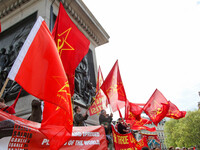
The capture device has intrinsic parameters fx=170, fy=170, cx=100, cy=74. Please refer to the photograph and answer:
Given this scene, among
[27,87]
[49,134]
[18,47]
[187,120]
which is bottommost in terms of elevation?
[187,120]

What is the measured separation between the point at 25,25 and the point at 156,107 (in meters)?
7.57

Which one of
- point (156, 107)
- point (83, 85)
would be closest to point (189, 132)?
point (156, 107)

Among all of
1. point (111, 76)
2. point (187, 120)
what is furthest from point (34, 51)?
point (187, 120)

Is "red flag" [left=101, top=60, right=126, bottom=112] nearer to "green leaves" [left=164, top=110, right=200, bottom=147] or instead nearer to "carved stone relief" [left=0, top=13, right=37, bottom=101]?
"carved stone relief" [left=0, top=13, right=37, bottom=101]

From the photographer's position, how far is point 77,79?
8.05 metres

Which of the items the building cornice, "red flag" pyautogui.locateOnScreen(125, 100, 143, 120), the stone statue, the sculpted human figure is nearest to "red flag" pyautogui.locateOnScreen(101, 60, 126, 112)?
"red flag" pyautogui.locateOnScreen(125, 100, 143, 120)

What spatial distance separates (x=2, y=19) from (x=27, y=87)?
28.3ft

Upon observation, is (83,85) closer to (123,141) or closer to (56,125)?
(123,141)

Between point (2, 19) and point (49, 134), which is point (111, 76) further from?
point (2, 19)

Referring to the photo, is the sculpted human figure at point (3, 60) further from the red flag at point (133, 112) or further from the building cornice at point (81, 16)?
the red flag at point (133, 112)

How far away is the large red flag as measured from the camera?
830 centimetres

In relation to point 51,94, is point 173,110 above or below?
below

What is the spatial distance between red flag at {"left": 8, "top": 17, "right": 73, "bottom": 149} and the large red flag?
6573 millimetres

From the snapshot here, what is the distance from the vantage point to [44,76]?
2.53 meters
